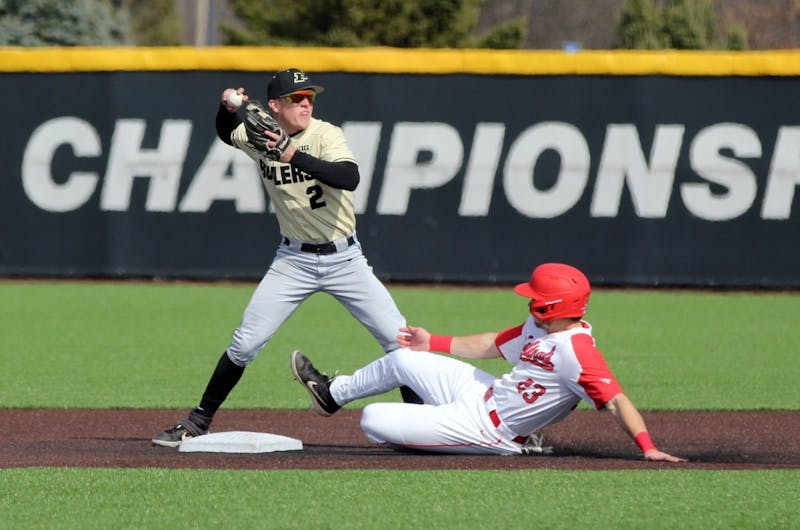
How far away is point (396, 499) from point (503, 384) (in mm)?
1302

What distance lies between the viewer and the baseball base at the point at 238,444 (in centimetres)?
700

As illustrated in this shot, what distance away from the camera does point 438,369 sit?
7.16 metres

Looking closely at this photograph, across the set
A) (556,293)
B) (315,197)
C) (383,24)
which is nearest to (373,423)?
(556,293)

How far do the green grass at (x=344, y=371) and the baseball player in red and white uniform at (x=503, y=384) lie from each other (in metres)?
0.50

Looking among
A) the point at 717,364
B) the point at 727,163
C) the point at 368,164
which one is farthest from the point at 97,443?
the point at 727,163

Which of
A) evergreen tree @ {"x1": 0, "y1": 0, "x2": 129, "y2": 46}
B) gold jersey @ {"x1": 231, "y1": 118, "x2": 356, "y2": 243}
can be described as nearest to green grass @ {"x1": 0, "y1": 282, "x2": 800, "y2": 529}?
gold jersey @ {"x1": 231, "y1": 118, "x2": 356, "y2": 243}

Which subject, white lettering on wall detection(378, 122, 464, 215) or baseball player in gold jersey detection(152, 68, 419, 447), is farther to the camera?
white lettering on wall detection(378, 122, 464, 215)

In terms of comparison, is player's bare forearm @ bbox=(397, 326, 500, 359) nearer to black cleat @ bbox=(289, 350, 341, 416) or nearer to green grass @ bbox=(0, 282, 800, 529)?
black cleat @ bbox=(289, 350, 341, 416)

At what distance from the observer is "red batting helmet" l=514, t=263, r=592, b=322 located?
21.2ft

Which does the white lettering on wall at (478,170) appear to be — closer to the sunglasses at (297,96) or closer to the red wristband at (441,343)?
the sunglasses at (297,96)

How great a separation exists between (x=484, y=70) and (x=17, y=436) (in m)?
Answer: 9.14

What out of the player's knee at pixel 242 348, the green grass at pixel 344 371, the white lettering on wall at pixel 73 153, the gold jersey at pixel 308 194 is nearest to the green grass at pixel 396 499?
the green grass at pixel 344 371

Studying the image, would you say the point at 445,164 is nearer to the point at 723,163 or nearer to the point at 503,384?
the point at 723,163

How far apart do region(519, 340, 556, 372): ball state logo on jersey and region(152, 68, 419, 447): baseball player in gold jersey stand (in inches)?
40.8
